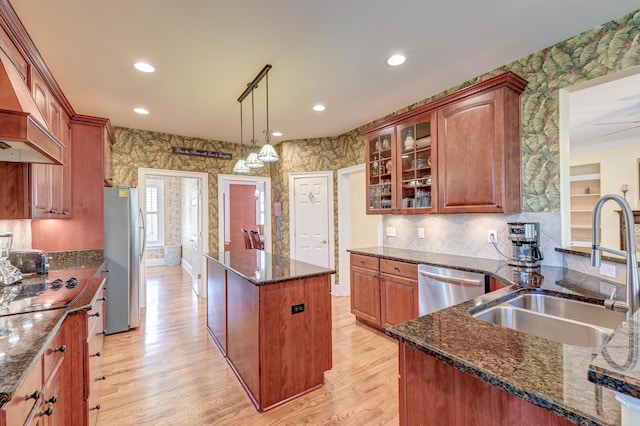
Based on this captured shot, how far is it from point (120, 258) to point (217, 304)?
4.52ft

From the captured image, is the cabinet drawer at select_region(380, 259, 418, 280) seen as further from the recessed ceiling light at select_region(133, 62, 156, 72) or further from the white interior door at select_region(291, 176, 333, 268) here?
the recessed ceiling light at select_region(133, 62, 156, 72)

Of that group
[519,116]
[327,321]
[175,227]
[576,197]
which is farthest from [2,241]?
[576,197]

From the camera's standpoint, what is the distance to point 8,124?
4.27 feet

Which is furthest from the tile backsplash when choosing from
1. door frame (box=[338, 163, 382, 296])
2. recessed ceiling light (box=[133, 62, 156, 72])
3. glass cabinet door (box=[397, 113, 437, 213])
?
recessed ceiling light (box=[133, 62, 156, 72])

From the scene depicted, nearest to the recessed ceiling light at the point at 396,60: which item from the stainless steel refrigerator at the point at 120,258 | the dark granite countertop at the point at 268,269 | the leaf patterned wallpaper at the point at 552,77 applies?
the leaf patterned wallpaper at the point at 552,77

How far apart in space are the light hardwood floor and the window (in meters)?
4.75

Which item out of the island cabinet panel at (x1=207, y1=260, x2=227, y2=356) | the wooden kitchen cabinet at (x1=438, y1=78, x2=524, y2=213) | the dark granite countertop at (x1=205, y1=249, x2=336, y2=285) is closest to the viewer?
the dark granite countertop at (x1=205, y1=249, x2=336, y2=285)

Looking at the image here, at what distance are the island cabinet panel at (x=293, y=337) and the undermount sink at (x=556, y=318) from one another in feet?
4.11

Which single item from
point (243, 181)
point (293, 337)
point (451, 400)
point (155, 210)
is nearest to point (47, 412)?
point (293, 337)

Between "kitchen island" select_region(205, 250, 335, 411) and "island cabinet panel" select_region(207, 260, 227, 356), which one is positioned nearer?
"kitchen island" select_region(205, 250, 335, 411)

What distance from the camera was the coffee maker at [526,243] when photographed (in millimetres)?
2309

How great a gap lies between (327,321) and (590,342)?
1.59m

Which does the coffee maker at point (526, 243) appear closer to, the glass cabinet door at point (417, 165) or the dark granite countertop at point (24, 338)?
the glass cabinet door at point (417, 165)

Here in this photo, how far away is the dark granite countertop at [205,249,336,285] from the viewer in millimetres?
2105
